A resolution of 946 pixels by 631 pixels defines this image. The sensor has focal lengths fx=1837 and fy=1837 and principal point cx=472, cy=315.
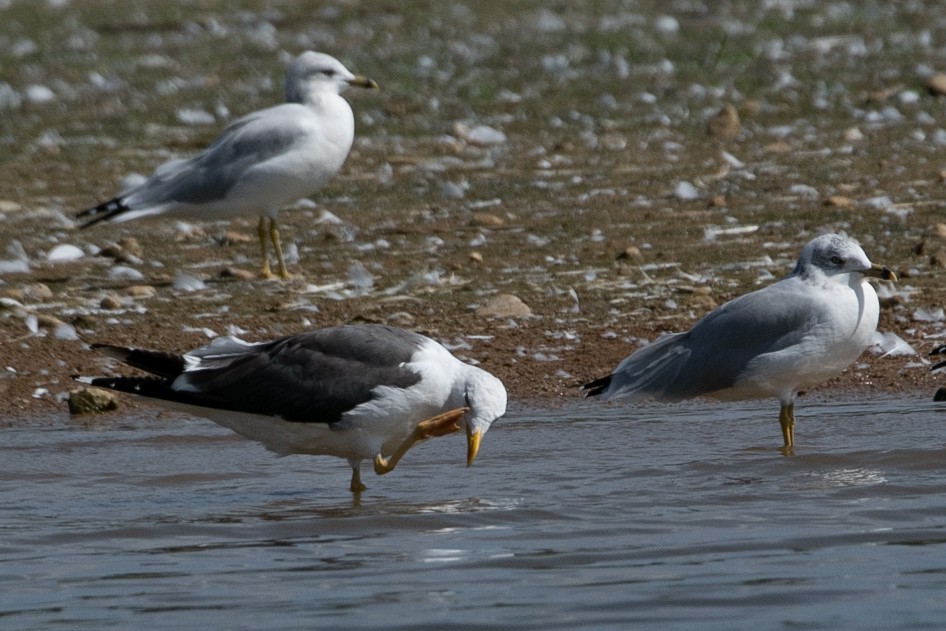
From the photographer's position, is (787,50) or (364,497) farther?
(787,50)

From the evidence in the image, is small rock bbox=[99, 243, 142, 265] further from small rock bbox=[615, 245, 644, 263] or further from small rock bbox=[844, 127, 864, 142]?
small rock bbox=[844, 127, 864, 142]

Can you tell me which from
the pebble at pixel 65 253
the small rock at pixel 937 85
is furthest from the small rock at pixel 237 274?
the small rock at pixel 937 85

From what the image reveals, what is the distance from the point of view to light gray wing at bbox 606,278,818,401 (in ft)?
25.4

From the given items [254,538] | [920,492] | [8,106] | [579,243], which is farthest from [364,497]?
[8,106]

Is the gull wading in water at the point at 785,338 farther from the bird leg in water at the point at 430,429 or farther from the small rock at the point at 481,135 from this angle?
the small rock at the point at 481,135

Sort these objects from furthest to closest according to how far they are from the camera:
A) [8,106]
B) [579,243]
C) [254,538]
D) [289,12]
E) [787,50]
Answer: [289,12]
[787,50]
[8,106]
[579,243]
[254,538]

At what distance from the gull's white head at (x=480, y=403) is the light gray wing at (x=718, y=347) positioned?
1155mm

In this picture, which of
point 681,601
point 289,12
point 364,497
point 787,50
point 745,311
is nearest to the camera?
point 681,601

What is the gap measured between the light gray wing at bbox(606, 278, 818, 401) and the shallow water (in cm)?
25

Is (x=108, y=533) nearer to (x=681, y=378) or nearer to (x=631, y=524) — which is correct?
(x=631, y=524)

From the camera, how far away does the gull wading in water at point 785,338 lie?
303 inches

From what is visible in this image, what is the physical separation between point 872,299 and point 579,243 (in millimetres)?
3283

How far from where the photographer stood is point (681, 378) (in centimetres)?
799

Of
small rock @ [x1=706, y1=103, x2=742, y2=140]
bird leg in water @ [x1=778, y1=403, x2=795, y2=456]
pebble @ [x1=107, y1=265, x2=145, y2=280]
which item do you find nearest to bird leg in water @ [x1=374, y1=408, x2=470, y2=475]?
bird leg in water @ [x1=778, y1=403, x2=795, y2=456]
